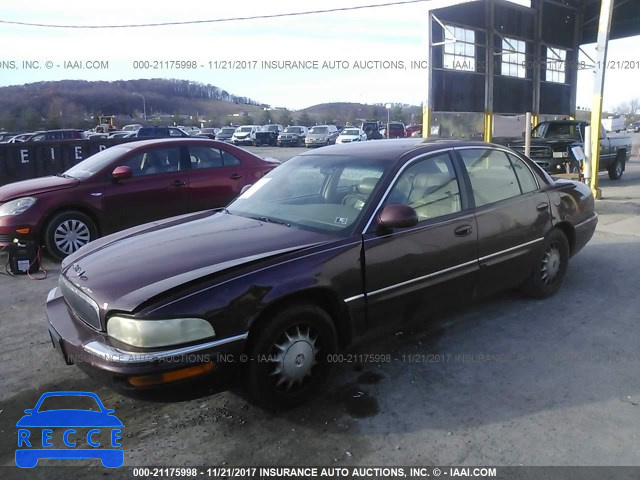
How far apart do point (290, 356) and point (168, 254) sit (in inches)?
38.9

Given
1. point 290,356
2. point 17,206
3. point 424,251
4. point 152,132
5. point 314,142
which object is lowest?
point 290,356

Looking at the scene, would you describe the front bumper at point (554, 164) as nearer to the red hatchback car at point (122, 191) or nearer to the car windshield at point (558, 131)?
the car windshield at point (558, 131)

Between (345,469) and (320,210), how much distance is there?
1.82m

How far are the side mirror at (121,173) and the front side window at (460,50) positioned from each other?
1007cm

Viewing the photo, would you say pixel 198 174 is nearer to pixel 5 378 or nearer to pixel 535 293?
pixel 5 378

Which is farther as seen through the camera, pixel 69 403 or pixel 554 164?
pixel 554 164

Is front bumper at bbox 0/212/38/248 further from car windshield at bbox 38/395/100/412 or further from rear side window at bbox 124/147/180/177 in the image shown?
car windshield at bbox 38/395/100/412

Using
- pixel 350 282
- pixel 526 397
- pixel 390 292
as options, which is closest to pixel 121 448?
pixel 350 282

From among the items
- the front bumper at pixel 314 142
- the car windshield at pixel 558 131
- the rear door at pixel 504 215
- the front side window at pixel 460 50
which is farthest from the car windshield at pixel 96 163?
the front bumper at pixel 314 142

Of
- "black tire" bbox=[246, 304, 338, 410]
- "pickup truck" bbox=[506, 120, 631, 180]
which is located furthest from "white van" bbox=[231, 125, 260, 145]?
"black tire" bbox=[246, 304, 338, 410]

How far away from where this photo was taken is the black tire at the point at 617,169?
15.0 meters

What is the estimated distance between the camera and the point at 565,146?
12734 millimetres

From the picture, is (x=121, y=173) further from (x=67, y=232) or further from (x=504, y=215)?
(x=504, y=215)

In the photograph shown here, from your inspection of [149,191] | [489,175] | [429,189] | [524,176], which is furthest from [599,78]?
[149,191]
